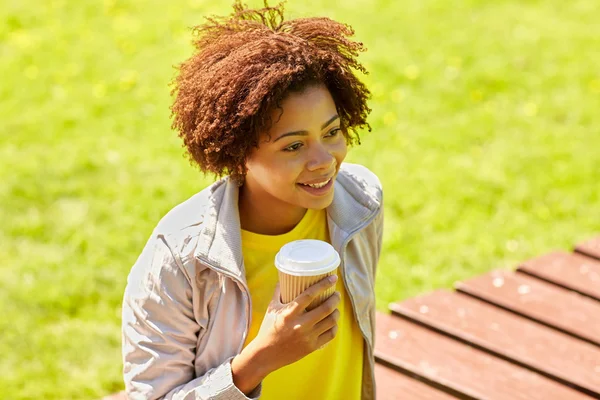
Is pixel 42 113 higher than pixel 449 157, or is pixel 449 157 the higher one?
pixel 42 113

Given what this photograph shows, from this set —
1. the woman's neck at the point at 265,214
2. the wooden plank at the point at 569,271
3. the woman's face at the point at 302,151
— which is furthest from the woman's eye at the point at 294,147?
the wooden plank at the point at 569,271

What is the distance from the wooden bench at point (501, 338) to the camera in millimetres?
2947

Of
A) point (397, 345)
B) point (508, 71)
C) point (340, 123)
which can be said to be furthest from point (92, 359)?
point (508, 71)

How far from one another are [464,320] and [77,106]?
11.3 feet

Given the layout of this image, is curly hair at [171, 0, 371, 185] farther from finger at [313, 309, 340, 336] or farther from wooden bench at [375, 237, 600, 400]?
wooden bench at [375, 237, 600, 400]

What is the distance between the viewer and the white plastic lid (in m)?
2.00

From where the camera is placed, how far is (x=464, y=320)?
Result: 10.8ft

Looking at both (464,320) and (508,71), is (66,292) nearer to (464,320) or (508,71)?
(464,320)

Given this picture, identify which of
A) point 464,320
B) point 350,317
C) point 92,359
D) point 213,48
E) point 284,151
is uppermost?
point 213,48

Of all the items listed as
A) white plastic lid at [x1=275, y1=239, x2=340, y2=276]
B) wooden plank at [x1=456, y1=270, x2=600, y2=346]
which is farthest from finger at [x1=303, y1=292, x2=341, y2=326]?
wooden plank at [x1=456, y1=270, x2=600, y2=346]

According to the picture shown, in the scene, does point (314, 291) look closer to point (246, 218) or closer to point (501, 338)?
point (246, 218)

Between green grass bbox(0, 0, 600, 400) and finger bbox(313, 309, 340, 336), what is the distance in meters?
1.79

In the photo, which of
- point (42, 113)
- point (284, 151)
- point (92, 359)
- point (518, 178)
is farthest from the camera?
point (42, 113)

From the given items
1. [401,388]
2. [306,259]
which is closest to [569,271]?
[401,388]
